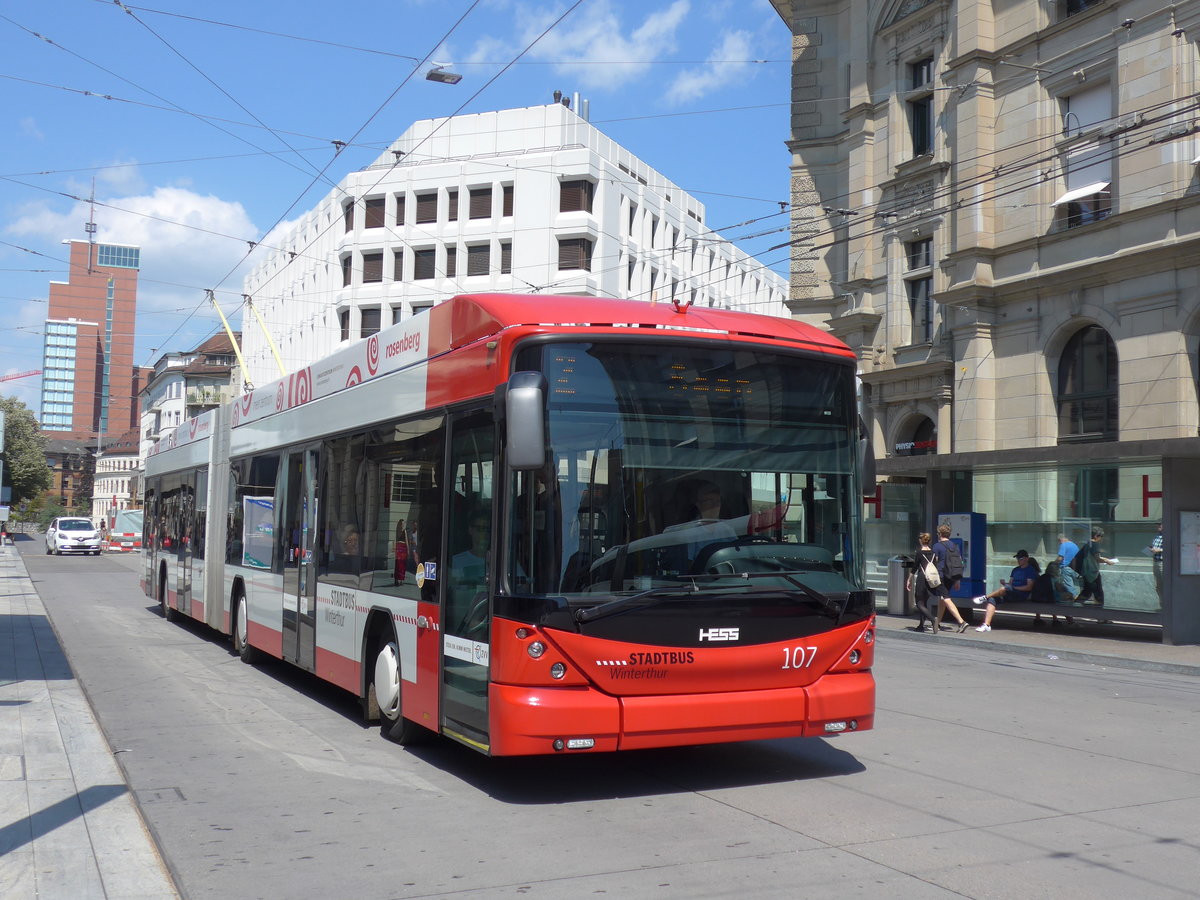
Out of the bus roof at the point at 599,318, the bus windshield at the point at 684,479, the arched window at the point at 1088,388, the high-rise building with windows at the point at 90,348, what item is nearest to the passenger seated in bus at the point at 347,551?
the bus roof at the point at 599,318

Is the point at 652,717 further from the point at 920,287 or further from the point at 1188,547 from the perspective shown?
the point at 920,287

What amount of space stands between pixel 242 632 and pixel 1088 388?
66.5ft

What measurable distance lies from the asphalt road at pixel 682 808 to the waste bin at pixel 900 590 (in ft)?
40.3

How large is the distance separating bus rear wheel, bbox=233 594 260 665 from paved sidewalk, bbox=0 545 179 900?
2.18 meters

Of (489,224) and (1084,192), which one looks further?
(489,224)

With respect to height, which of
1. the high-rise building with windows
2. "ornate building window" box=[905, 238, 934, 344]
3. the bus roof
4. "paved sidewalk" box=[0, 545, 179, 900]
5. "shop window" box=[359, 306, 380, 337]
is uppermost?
the high-rise building with windows

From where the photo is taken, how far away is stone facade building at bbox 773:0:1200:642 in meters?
20.6

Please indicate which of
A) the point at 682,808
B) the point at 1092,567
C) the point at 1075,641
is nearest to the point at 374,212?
the point at 1092,567

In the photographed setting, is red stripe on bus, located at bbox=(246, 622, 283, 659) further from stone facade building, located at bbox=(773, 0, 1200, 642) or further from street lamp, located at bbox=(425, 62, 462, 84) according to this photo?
stone facade building, located at bbox=(773, 0, 1200, 642)

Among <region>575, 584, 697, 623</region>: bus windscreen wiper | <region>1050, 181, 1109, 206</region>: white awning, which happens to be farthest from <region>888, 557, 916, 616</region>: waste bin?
<region>575, 584, 697, 623</region>: bus windscreen wiper

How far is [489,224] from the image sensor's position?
53.5m

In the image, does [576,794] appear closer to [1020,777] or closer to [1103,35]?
[1020,777]

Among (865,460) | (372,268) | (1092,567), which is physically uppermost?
(372,268)

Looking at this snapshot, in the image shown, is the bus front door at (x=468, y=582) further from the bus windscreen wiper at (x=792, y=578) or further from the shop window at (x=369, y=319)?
the shop window at (x=369, y=319)
